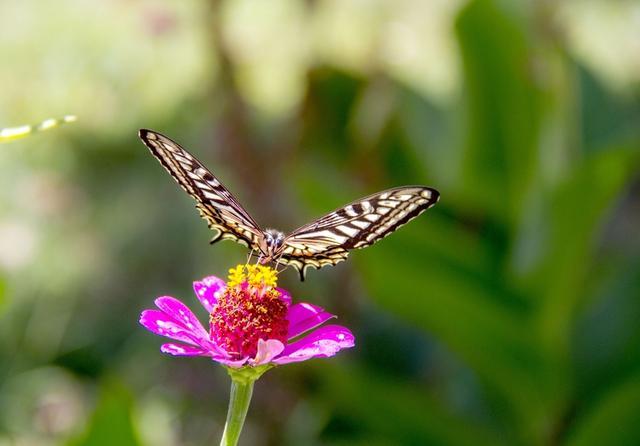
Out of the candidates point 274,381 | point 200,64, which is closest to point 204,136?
point 200,64

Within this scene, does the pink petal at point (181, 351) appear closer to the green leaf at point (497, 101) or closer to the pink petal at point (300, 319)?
the pink petal at point (300, 319)

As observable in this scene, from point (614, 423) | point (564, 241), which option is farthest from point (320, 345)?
point (564, 241)

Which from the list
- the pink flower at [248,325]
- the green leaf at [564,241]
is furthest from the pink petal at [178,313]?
the green leaf at [564,241]

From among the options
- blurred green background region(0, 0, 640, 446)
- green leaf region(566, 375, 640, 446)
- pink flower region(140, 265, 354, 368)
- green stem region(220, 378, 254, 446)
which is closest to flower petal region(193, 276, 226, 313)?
pink flower region(140, 265, 354, 368)

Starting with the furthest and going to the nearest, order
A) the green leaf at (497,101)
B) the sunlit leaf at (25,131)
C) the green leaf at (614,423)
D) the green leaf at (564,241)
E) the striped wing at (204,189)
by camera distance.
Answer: the green leaf at (497,101) → the green leaf at (564,241) → the green leaf at (614,423) → the striped wing at (204,189) → the sunlit leaf at (25,131)

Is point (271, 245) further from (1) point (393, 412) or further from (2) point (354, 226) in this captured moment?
(1) point (393, 412)

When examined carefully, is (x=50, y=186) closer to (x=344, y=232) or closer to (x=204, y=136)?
(x=204, y=136)

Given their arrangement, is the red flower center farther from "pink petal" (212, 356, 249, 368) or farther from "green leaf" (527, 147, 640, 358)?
"green leaf" (527, 147, 640, 358)
